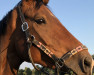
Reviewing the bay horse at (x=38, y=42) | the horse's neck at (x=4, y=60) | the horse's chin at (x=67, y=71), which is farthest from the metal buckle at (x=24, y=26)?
the horse's chin at (x=67, y=71)

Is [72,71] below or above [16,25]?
below

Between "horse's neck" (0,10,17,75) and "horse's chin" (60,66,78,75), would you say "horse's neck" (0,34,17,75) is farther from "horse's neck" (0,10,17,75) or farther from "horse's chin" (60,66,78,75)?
"horse's chin" (60,66,78,75)

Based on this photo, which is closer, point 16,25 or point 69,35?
point 69,35

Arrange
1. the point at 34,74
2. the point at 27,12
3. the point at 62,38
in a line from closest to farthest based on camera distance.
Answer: the point at 62,38 < the point at 27,12 < the point at 34,74

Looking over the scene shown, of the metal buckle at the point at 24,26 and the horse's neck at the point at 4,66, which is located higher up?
the metal buckle at the point at 24,26

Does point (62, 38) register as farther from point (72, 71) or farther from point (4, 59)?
point (4, 59)

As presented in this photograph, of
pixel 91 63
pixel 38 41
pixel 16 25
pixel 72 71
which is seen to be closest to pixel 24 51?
pixel 38 41

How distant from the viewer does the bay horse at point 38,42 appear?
379cm

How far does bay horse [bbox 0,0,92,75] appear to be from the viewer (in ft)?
12.4

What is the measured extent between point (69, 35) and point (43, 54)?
819 mm

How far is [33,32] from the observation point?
4.16 m

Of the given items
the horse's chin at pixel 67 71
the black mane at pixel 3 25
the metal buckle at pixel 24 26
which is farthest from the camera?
the black mane at pixel 3 25

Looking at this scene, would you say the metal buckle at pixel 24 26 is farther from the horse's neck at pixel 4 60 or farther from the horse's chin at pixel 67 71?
the horse's chin at pixel 67 71

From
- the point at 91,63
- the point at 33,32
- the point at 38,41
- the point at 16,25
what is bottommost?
the point at 91,63
